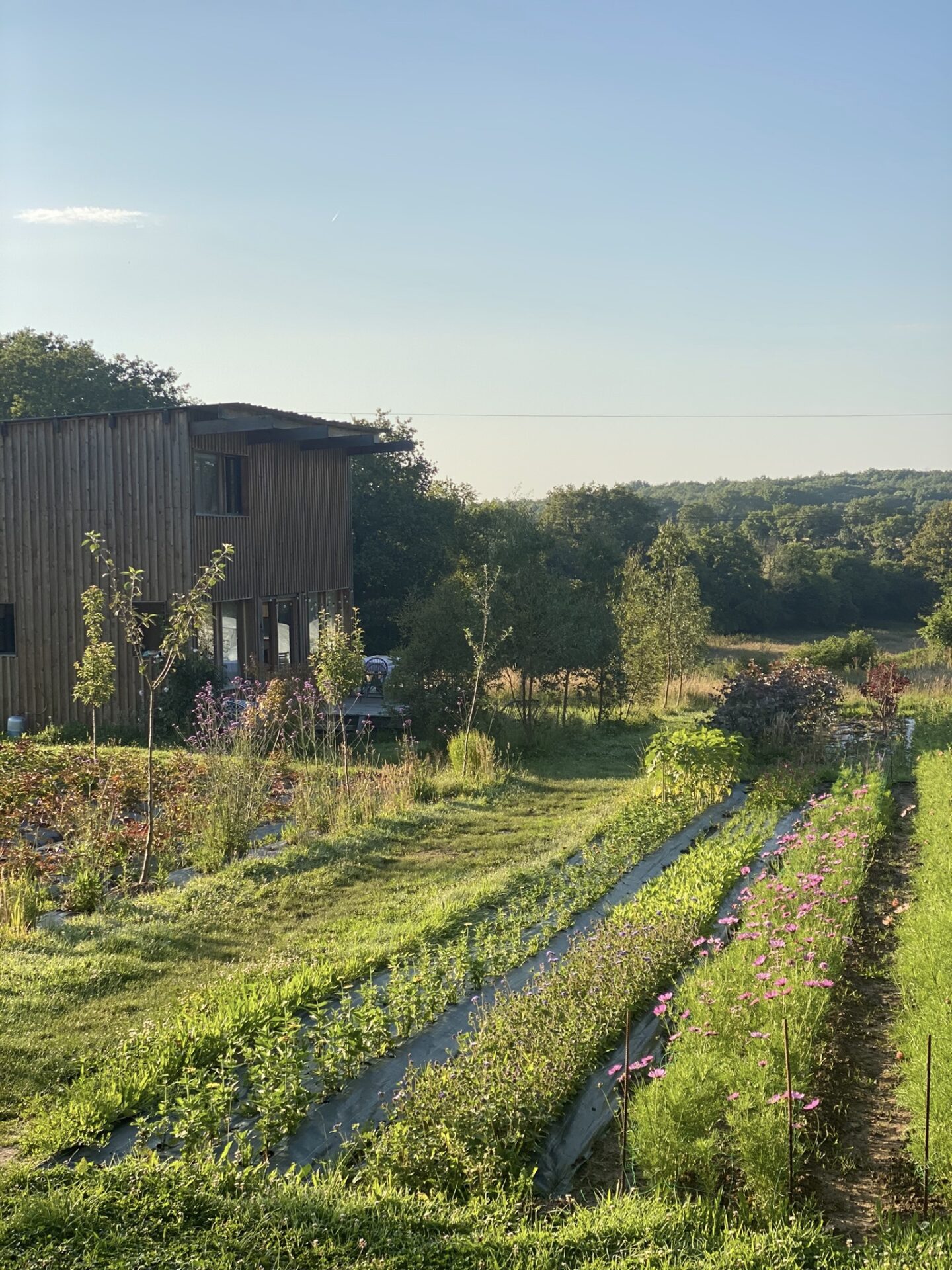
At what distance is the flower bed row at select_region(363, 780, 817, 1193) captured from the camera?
401 cm

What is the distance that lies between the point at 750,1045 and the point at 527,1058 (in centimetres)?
94

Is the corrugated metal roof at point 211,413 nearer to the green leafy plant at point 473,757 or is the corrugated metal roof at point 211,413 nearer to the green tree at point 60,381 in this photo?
the green leafy plant at point 473,757

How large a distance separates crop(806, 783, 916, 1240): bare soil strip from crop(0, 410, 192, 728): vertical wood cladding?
41.2ft

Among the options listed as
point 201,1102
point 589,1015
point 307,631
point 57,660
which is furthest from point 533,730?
point 201,1102

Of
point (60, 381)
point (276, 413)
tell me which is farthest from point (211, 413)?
point (60, 381)

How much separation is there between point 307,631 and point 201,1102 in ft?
52.7

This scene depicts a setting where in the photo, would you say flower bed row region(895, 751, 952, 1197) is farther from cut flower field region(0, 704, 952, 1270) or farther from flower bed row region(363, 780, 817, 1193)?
flower bed row region(363, 780, 817, 1193)

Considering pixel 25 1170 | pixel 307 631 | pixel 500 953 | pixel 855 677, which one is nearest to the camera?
pixel 25 1170

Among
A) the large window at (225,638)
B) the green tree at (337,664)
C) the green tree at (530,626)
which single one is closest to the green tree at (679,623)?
the green tree at (530,626)

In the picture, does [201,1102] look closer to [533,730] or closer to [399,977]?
[399,977]

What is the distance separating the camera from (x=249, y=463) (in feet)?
59.5

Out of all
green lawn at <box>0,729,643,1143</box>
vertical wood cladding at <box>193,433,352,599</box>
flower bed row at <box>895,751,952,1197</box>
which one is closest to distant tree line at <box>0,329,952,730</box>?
vertical wood cladding at <box>193,433,352,599</box>

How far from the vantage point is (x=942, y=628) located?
→ 2731cm

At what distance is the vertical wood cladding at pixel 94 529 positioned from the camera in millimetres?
16703
